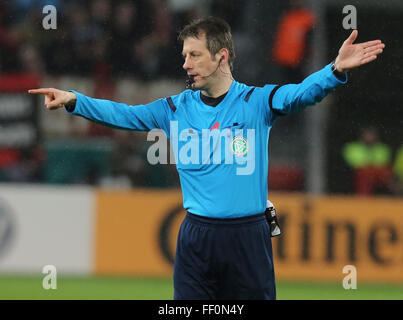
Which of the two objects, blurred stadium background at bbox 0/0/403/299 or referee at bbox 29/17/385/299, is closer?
referee at bbox 29/17/385/299

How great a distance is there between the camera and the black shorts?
5.04 m

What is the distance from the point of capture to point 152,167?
11.3 m

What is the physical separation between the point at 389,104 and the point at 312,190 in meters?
1.52

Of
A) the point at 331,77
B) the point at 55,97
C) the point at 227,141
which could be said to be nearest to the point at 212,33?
the point at 227,141

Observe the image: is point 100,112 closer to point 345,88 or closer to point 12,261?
point 345,88

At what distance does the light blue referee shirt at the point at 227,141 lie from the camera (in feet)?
16.5

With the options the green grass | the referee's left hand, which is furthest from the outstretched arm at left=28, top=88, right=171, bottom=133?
the green grass

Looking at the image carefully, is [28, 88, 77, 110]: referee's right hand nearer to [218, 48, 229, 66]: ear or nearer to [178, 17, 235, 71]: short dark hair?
[178, 17, 235, 71]: short dark hair

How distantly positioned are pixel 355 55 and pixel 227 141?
85 centimetres

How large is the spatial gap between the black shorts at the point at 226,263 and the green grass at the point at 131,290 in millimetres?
3900

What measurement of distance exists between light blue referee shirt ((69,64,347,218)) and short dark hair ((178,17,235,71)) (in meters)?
0.24

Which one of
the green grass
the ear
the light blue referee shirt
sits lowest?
the green grass

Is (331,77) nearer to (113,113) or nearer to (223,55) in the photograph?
(223,55)

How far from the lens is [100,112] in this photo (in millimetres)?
5305
